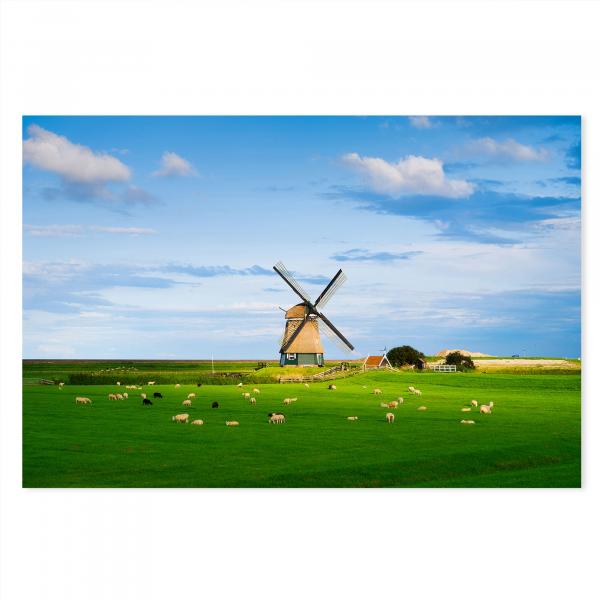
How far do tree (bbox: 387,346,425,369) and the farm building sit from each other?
0.33 meters

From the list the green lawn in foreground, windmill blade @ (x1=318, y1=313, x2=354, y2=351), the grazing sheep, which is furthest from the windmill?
the grazing sheep

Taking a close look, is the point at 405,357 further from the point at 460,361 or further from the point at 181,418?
the point at 181,418

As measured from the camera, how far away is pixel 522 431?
1966 centimetres

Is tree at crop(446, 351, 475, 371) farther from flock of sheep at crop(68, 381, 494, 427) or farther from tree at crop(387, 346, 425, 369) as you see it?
flock of sheep at crop(68, 381, 494, 427)

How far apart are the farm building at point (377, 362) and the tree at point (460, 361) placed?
5.45m

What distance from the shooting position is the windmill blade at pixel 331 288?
2473cm

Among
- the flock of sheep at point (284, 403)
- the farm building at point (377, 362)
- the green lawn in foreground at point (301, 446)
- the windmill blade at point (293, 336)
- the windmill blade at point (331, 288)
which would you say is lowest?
the green lawn in foreground at point (301, 446)

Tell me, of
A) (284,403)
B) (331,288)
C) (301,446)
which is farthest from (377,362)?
(301,446)

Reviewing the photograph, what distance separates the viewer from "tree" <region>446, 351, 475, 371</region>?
39781mm

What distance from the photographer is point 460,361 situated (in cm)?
3994

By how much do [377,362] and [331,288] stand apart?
14720 millimetres

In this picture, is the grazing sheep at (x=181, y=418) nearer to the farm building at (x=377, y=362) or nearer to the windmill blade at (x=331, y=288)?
the windmill blade at (x=331, y=288)

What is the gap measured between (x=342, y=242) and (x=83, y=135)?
27.0ft

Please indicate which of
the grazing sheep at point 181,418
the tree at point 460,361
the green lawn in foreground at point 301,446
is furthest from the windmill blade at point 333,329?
the grazing sheep at point 181,418
